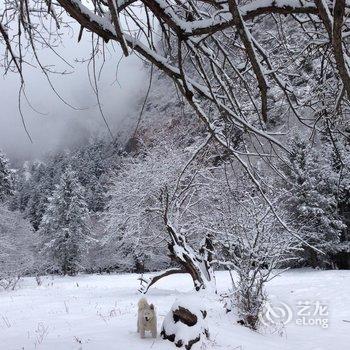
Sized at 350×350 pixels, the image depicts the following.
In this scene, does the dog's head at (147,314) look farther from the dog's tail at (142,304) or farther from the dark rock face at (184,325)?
the dark rock face at (184,325)

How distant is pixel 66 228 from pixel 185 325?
3146cm

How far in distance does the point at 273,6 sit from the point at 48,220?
3712 centimetres

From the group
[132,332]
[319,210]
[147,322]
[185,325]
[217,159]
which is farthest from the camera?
[319,210]

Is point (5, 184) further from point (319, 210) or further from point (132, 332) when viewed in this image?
point (132, 332)

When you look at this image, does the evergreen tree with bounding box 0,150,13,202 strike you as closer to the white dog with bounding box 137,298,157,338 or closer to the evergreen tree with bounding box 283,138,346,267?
the evergreen tree with bounding box 283,138,346,267

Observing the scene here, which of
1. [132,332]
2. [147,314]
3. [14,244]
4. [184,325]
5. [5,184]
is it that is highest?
[5,184]

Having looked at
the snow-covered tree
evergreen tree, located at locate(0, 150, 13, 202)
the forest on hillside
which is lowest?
the snow-covered tree

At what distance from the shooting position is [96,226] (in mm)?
43125

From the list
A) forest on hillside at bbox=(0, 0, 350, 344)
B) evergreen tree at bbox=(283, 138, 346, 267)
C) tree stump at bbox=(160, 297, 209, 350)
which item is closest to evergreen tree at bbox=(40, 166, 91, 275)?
forest on hillside at bbox=(0, 0, 350, 344)

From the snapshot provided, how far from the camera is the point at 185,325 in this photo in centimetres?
505

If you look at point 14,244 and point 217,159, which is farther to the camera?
point 14,244

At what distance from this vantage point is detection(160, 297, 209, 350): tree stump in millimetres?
4887

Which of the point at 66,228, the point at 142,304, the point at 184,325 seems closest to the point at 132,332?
the point at 142,304

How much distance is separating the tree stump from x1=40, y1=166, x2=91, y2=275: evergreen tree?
3013 cm
